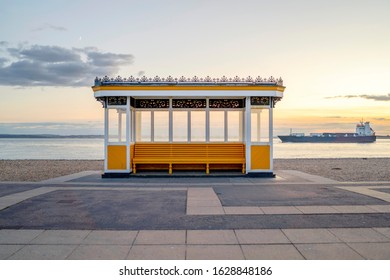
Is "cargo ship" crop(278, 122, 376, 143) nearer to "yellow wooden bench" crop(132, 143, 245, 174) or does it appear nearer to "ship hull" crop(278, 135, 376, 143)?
"ship hull" crop(278, 135, 376, 143)

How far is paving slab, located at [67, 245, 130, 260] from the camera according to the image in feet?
16.6

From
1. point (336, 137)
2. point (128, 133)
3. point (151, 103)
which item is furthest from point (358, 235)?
point (336, 137)

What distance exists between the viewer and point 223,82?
49.6 ft

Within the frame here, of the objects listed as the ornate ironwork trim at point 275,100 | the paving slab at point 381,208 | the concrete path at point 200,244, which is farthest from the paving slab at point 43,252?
the ornate ironwork trim at point 275,100

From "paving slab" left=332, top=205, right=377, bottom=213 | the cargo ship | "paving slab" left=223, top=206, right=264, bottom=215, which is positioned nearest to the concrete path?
"paving slab" left=223, top=206, right=264, bottom=215

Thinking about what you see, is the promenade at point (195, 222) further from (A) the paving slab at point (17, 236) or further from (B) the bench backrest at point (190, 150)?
(B) the bench backrest at point (190, 150)

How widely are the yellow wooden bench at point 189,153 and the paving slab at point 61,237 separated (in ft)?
29.3

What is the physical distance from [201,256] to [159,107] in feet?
38.6

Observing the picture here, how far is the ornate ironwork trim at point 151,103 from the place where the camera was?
1620cm

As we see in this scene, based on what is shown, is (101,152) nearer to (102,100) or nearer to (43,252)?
(102,100)

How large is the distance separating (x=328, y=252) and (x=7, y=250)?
500cm

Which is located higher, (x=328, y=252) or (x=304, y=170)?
(x=328, y=252)

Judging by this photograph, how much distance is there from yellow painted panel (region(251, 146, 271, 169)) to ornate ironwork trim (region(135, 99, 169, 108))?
4631 millimetres

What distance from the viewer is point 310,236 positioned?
604 cm
